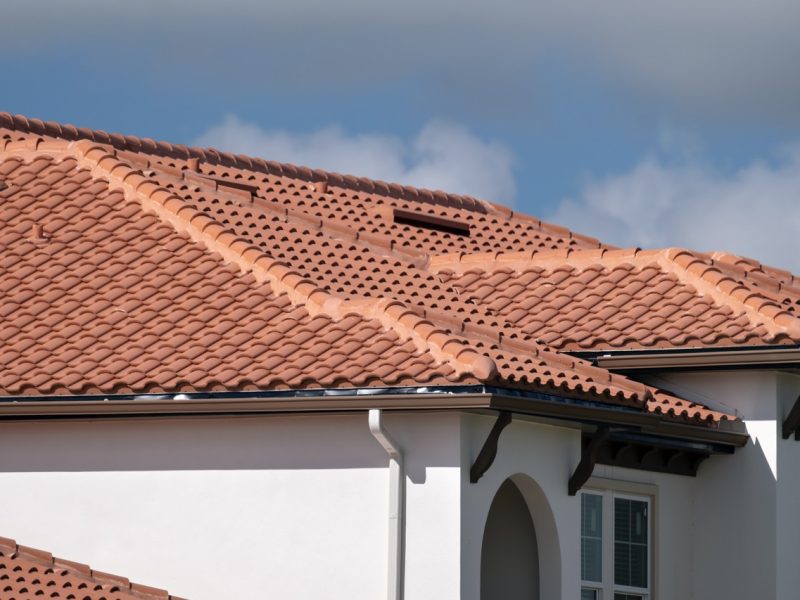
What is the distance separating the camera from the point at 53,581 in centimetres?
1401

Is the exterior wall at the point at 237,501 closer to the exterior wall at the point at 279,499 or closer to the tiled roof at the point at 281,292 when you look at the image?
the exterior wall at the point at 279,499

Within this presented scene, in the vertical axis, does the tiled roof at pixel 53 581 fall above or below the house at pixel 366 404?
below

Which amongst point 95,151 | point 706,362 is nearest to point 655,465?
point 706,362

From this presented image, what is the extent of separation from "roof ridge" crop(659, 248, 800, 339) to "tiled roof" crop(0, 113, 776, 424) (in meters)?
0.02

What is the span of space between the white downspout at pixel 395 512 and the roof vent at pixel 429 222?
26.4ft

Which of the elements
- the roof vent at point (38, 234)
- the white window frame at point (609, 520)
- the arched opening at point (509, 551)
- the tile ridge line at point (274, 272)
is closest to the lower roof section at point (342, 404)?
the tile ridge line at point (274, 272)

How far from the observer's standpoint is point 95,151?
19.1 meters

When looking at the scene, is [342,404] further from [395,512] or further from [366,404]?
[395,512]

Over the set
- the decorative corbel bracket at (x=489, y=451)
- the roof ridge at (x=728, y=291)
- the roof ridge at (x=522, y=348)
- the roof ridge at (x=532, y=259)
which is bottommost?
the decorative corbel bracket at (x=489, y=451)

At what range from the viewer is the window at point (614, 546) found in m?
16.4

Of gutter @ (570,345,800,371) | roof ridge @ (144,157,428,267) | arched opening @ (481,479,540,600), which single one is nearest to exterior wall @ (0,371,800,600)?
arched opening @ (481,479,540,600)

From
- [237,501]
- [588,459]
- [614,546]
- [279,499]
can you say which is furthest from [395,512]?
[614,546]

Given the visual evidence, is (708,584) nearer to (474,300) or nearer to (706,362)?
(706,362)

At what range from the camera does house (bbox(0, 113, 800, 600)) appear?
45.5 feet
